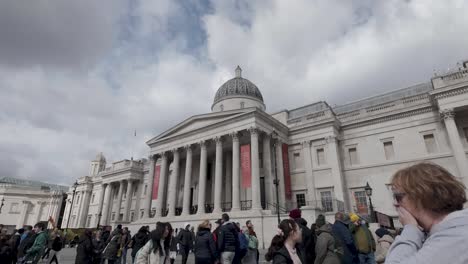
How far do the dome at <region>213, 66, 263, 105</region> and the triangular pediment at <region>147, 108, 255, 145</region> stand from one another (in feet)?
26.6

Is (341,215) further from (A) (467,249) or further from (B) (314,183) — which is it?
(B) (314,183)

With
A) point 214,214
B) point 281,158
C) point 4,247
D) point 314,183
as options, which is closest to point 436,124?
point 314,183

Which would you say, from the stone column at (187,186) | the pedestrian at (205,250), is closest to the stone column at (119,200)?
the stone column at (187,186)

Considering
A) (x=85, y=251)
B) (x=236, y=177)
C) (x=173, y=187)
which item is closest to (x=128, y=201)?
(x=173, y=187)

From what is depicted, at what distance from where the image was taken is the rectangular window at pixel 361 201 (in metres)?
23.9

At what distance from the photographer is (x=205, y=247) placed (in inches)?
264

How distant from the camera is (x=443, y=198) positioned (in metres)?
1.51

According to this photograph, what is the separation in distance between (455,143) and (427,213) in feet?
79.4

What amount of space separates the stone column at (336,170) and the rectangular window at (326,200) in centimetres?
92

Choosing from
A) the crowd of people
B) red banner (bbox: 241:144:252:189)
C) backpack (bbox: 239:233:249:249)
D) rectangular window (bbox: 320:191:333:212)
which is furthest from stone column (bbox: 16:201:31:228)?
backpack (bbox: 239:233:249:249)

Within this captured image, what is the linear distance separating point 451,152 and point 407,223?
25.7 meters

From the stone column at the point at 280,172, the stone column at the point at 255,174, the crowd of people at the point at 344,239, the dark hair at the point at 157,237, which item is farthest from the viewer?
the stone column at the point at 280,172

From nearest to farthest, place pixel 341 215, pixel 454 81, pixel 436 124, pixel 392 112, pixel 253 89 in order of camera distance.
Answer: pixel 341 215 < pixel 454 81 < pixel 436 124 < pixel 392 112 < pixel 253 89

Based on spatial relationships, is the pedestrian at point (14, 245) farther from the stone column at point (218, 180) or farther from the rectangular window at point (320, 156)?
the rectangular window at point (320, 156)
